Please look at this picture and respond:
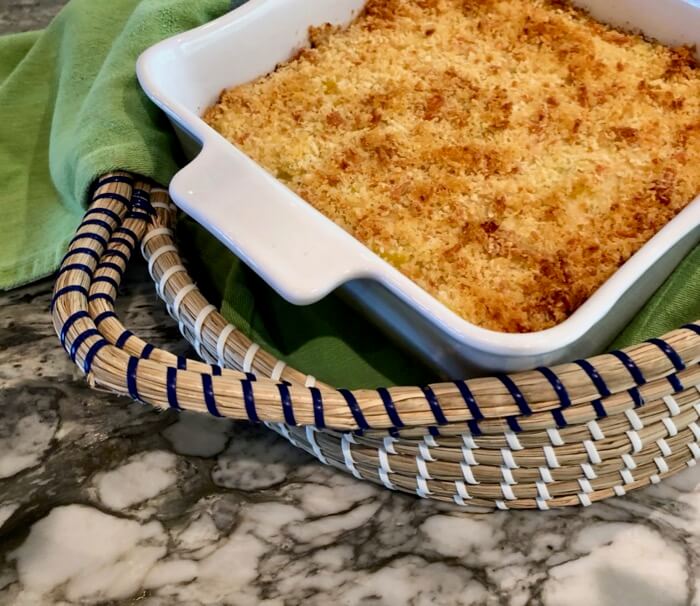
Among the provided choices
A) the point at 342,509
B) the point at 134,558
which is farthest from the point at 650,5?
the point at 134,558

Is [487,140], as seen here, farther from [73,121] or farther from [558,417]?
[73,121]

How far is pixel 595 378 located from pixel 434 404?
12cm

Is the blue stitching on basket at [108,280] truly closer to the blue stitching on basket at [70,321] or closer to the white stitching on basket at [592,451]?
the blue stitching on basket at [70,321]

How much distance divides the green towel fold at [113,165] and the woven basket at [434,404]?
0.07 meters

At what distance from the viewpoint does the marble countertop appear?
680mm

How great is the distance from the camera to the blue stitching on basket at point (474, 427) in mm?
606

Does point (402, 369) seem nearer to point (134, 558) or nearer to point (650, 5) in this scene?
point (134, 558)

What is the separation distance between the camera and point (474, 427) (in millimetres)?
609

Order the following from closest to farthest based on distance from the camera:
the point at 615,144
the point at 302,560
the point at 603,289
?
the point at 603,289 → the point at 302,560 → the point at 615,144

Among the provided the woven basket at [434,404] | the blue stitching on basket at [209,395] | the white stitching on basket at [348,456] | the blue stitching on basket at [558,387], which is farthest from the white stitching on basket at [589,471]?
the blue stitching on basket at [209,395]

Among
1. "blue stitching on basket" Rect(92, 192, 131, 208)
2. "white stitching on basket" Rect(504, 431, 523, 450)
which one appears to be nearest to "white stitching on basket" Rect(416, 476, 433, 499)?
"white stitching on basket" Rect(504, 431, 523, 450)

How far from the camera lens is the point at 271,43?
3.01ft

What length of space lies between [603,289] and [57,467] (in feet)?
1.84

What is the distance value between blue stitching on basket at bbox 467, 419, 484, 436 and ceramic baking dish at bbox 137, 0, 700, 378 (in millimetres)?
46
